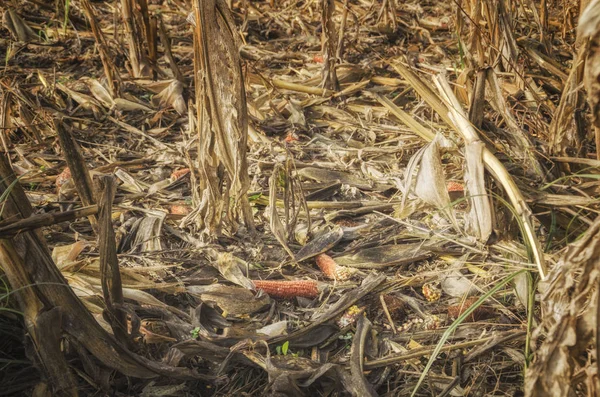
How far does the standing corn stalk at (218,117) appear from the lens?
2004mm

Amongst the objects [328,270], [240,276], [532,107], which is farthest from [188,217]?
[532,107]

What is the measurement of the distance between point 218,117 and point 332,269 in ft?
2.07

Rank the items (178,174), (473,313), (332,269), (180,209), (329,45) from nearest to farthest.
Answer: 1. (473,313)
2. (332,269)
3. (180,209)
4. (178,174)
5. (329,45)

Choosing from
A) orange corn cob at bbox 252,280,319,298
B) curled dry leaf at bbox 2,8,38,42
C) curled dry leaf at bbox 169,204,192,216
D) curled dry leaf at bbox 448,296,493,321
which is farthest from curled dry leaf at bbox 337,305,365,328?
curled dry leaf at bbox 2,8,38,42

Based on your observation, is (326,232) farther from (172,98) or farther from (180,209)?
(172,98)

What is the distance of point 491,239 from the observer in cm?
188

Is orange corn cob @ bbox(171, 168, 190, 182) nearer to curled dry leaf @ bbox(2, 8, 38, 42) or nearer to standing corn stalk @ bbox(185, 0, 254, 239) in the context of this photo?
standing corn stalk @ bbox(185, 0, 254, 239)

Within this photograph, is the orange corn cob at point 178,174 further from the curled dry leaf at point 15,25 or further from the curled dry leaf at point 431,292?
the curled dry leaf at point 15,25

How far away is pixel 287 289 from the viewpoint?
206 cm

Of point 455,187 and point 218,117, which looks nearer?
point 218,117

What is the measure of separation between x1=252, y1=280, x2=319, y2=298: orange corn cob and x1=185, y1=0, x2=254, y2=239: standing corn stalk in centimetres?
33

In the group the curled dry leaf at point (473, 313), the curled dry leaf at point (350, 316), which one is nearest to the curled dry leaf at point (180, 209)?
the curled dry leaf at point (350, 316)

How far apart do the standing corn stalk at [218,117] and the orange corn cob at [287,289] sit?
0.33 metres

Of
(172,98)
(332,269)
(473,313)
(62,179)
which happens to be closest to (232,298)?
(332,269)
